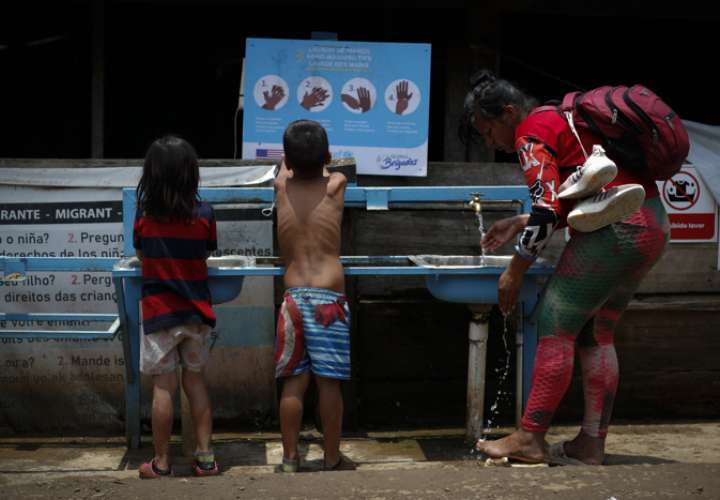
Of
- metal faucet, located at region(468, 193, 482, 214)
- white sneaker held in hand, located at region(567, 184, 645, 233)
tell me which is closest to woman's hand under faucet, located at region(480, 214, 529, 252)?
metal faucet, located at region(468, 193, 482, 214)

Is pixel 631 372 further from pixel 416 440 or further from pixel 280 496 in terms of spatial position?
pixel 280 496

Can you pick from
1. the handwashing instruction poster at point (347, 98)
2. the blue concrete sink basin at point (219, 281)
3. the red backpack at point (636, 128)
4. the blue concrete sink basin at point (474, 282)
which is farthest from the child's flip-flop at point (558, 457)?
the handwashing instruction poster at point (347, 98)

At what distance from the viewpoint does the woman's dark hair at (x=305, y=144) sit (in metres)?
3.90

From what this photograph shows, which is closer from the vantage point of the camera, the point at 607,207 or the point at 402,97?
the point at 607,207

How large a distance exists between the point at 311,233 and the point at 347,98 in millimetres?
1401

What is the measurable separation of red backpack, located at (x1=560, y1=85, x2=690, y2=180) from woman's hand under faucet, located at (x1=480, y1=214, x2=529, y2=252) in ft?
1.84

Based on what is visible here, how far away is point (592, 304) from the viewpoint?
12.5 ft

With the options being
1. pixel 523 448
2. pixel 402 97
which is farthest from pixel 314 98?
pixel 523 448

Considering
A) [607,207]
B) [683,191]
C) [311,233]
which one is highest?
[683,191]

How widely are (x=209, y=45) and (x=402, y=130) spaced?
1.55 metres

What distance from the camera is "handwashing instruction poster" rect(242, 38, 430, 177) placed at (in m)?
5.09

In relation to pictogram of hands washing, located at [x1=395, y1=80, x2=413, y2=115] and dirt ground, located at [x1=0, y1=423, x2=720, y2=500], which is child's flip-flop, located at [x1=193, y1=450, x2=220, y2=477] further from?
pictogram of hands washing, located at [x1=395, y1=80, x2=413, y2=115]

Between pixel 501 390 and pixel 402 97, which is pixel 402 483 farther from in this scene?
pixel 402 97

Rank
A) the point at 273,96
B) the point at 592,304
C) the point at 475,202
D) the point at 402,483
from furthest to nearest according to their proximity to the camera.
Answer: the point at 273,96 → the point at 475,202 → the point at 592,304 → the point at 402,483
